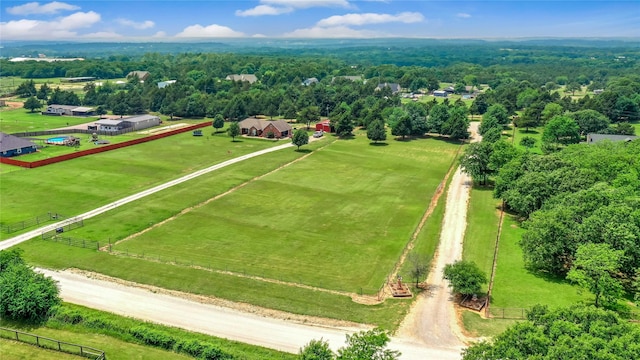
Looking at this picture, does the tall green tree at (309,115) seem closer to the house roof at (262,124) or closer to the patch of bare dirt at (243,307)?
the house roof at (262,124)

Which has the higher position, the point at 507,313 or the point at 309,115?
the point at 309,115

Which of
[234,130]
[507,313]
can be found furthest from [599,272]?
[234,130]

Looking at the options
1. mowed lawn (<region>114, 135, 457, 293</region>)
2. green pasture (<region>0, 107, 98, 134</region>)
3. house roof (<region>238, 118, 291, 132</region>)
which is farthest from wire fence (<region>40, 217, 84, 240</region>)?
green pasture (<region>0, 107, 98, 134</region>)

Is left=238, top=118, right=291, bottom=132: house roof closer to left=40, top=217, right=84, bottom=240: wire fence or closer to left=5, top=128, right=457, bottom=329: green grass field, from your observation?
left=5, top=128, right=457, bottom=329: green grass field

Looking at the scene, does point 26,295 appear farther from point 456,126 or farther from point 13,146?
point 456,126

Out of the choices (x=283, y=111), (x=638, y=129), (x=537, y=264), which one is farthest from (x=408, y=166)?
(x=638, y=129)

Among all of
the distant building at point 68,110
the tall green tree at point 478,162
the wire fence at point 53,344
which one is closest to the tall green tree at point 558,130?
the tall green tree at point 478,162

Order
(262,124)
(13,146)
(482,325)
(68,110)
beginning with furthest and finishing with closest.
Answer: (68,110) < (262,124) < (13,146) < (482,325)
